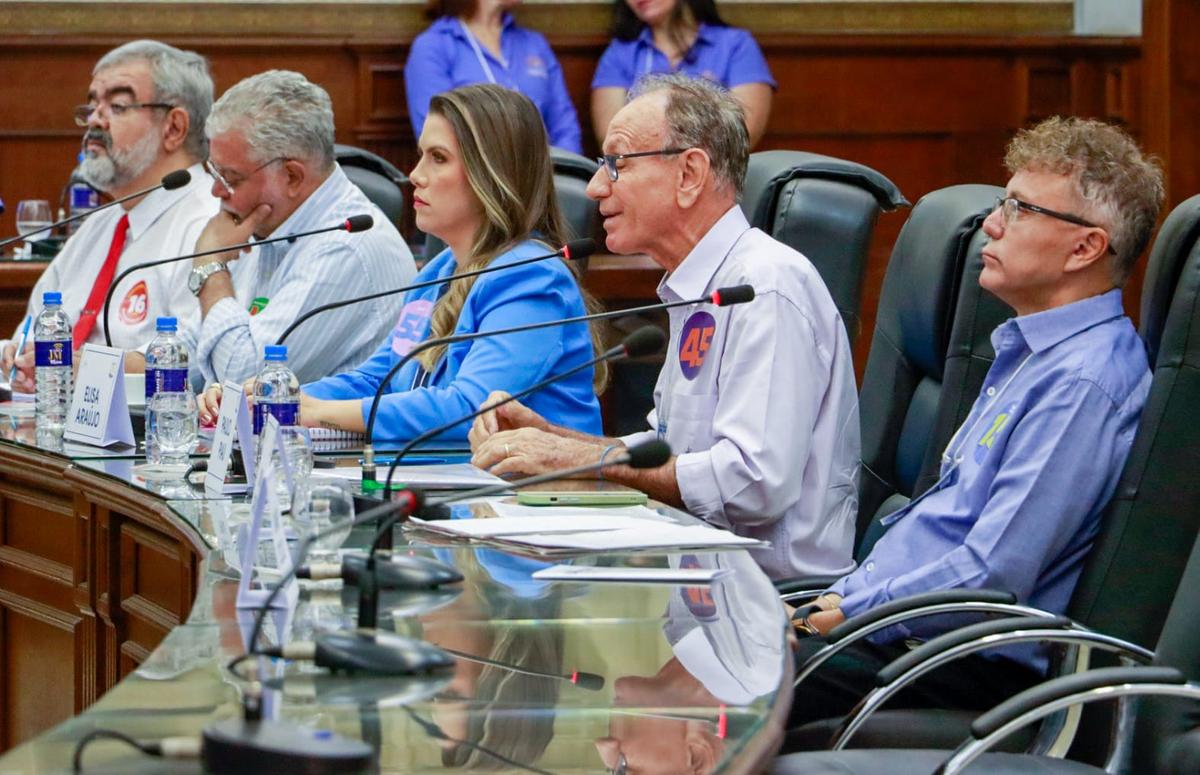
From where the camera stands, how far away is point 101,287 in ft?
12.1

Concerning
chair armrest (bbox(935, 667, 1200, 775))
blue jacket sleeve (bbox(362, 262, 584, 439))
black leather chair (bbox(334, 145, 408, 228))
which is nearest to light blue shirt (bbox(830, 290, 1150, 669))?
chair armrest (bbox(935, 667, 1200, 775))

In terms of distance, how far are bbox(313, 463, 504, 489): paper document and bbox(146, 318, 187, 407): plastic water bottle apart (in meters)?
0.33

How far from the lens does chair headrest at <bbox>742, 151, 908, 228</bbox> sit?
2.74m

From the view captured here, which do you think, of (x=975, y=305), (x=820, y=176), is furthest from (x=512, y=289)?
(x=975, y=305)

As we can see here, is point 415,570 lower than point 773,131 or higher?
lower

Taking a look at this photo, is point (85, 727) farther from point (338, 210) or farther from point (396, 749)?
point (338, 210)

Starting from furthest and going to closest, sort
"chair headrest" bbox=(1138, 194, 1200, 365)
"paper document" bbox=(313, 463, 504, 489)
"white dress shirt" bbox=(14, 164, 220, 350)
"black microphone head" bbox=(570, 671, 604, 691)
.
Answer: "white dress shirt" bbox=(14, 164, 220, 350) < "paper document" bbox=(313, 463, 504, 489) < "chair headrest" bbox=(1138, 194, 1200, 365) < "black microphone head" bbox=(570, 671, 604, 691)

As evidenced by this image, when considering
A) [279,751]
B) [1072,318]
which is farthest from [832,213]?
[279,751]

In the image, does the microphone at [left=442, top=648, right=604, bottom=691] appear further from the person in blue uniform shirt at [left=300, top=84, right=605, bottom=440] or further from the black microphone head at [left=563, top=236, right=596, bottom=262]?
the person in blue uniform shirt at [left=300, top=84, right=605, bottom=440]

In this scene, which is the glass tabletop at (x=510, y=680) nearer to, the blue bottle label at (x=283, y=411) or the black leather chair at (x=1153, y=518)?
the black leather chair at (x=1153, y=518)

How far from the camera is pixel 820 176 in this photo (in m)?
2.78

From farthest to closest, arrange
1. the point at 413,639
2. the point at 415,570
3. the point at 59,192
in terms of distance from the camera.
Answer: the point at 59,192 < the point at 415,570 < the point at 413,639

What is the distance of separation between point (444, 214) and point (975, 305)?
3.12 ft

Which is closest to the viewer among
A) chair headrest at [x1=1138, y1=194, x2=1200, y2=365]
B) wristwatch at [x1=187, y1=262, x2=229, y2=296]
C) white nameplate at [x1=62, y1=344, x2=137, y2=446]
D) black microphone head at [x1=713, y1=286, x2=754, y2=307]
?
chair headrest at [x1=1138, y1=194, x2=1200, y2=365]
